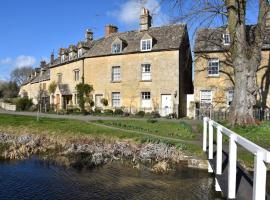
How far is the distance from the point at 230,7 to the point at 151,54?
16.4 meters

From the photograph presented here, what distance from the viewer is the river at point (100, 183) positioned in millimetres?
9383

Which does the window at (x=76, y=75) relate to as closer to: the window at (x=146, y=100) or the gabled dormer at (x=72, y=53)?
the gabled dormer at (x=72, y=53)

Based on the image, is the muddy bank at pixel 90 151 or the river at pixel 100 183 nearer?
the river at pixel 100 183

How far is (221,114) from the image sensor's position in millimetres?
30422

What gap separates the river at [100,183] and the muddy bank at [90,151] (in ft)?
2.15

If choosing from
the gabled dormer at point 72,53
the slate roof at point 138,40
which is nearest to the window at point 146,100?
the slate roof at point 138,40

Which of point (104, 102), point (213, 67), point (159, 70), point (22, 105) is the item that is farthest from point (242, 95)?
point (22, 105)

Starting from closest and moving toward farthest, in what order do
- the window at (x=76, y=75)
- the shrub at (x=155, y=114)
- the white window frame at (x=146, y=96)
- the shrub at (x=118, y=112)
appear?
the shrub at (x=155, y=114) < the shrub at (x=118, y=112) < the white window frame at (x=146, y=96) < the window at (x=76, y=75)

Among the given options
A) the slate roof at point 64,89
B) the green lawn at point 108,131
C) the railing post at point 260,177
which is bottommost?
the green lawn at point 108,131

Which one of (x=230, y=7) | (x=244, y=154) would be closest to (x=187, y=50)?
(x=230, y=7)

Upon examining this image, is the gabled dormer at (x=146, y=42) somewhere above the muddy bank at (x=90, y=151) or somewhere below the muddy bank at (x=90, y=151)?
above

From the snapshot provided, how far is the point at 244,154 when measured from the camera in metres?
13.4

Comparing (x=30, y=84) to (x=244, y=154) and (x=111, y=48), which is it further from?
(x=244, y=154)

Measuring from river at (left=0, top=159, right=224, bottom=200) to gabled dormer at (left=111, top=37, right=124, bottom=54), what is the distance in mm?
26769
